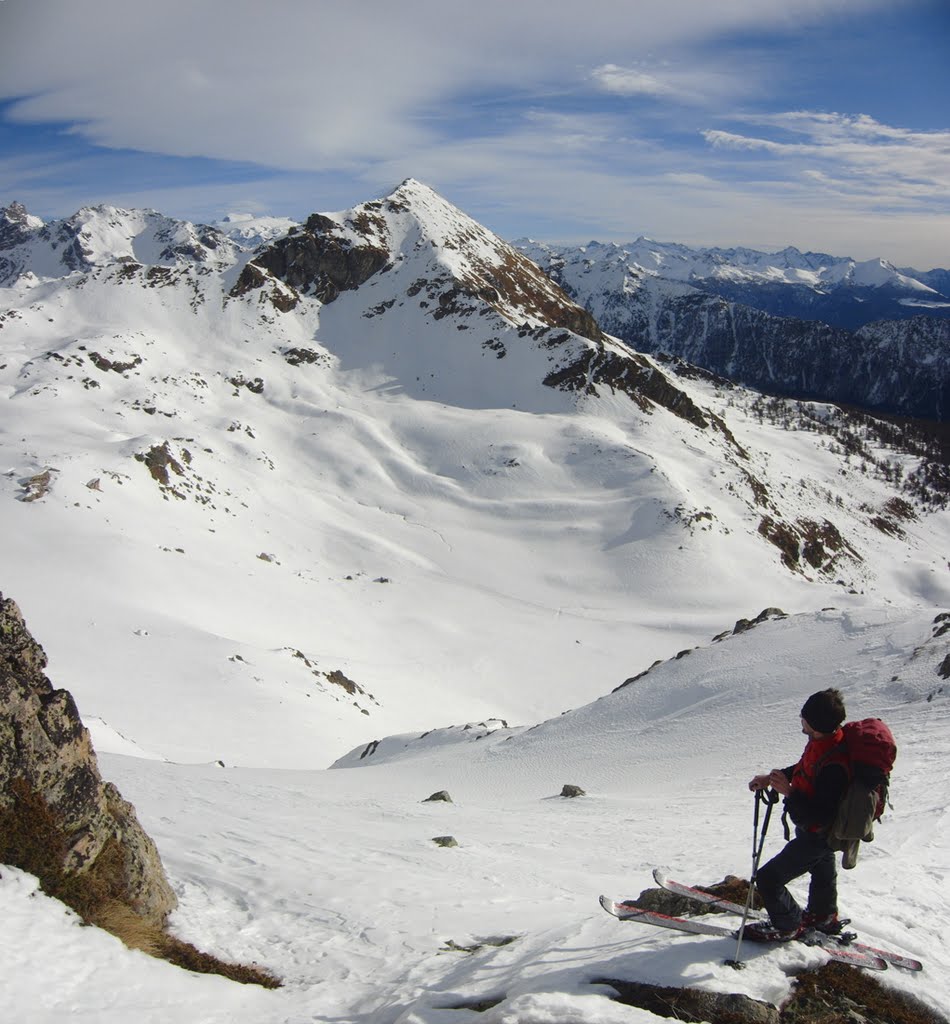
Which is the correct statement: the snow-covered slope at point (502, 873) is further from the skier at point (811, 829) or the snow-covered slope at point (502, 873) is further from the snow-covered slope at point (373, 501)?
the snow-covered slope at point (373, 501)

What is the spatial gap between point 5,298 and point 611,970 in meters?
133

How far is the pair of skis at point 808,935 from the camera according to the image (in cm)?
562

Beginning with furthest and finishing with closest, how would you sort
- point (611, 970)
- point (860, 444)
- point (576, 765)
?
point (860, 444), point (576, 765), point (611, 970)

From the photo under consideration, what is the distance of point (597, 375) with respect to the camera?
94750 mm

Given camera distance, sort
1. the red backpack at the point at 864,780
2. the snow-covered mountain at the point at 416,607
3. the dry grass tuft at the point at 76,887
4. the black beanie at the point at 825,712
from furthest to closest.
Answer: the snow-covered mountain at the point at 416,607, the dry grass tuft at the point at 76,887, the black beanie at the point at 825,712, the red backpack at the point at 864,780

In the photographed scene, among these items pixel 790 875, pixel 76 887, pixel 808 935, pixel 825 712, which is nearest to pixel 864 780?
pixel 825 712

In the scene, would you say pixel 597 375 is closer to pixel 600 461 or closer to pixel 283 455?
pixel 600 461

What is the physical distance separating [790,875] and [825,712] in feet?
4.77

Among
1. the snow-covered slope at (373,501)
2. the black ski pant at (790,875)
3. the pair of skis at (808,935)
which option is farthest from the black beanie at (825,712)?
the snow-covered slope at (373,501)

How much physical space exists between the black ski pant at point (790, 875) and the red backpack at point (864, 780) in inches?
17.0

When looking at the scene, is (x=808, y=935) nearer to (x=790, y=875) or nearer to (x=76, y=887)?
(x=790, y=875)

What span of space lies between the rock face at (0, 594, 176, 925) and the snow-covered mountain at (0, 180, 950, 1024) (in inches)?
23.5

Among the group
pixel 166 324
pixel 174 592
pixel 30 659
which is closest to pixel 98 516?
pixel 174 592

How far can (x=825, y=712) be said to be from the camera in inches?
218
